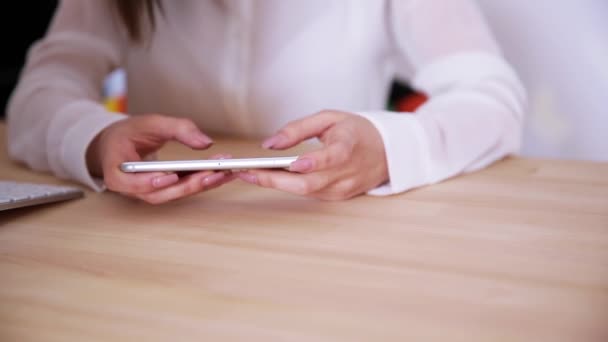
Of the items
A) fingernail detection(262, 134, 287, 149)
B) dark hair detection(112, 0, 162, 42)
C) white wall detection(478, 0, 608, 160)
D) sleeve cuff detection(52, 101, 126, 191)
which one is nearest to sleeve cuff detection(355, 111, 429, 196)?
fingernail detection(262, 134, 287, 149)

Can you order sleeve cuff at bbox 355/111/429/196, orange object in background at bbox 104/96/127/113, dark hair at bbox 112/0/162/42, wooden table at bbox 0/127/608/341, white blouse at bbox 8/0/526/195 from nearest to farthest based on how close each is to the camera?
wooden table at bbox 0/127/608/341 → sleeve cuff at bbox 355/111/429/196 → white blouse at bbox 8/0/526/195 → dark hair at bbox 112/0/162/42 → orange object in background at bbox 104/96/127/113

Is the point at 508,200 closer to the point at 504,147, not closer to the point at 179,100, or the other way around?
the point at 504,147

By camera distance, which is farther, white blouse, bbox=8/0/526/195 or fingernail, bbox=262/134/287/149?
white blouse, bbox=8/0/526/195

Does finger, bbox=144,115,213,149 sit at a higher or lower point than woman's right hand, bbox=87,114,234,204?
higher

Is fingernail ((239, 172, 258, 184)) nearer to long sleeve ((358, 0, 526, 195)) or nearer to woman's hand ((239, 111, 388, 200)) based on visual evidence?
woman's hand ((239, 111, 388, 200))

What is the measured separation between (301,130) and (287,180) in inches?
2.2

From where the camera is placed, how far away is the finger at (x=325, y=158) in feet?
1.83

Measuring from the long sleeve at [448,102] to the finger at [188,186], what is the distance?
18 cm

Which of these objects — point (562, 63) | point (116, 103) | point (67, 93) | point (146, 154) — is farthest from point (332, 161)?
point (116, 103)

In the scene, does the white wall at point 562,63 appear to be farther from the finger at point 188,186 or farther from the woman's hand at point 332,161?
the finger at point 188,186

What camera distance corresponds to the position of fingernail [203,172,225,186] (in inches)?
22.4

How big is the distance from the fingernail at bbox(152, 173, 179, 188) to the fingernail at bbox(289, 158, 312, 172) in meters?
0.10

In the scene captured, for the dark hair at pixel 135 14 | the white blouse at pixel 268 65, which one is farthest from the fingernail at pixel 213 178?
the dark hair at pixel 135 14

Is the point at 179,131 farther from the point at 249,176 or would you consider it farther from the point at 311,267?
the point at 311,267
